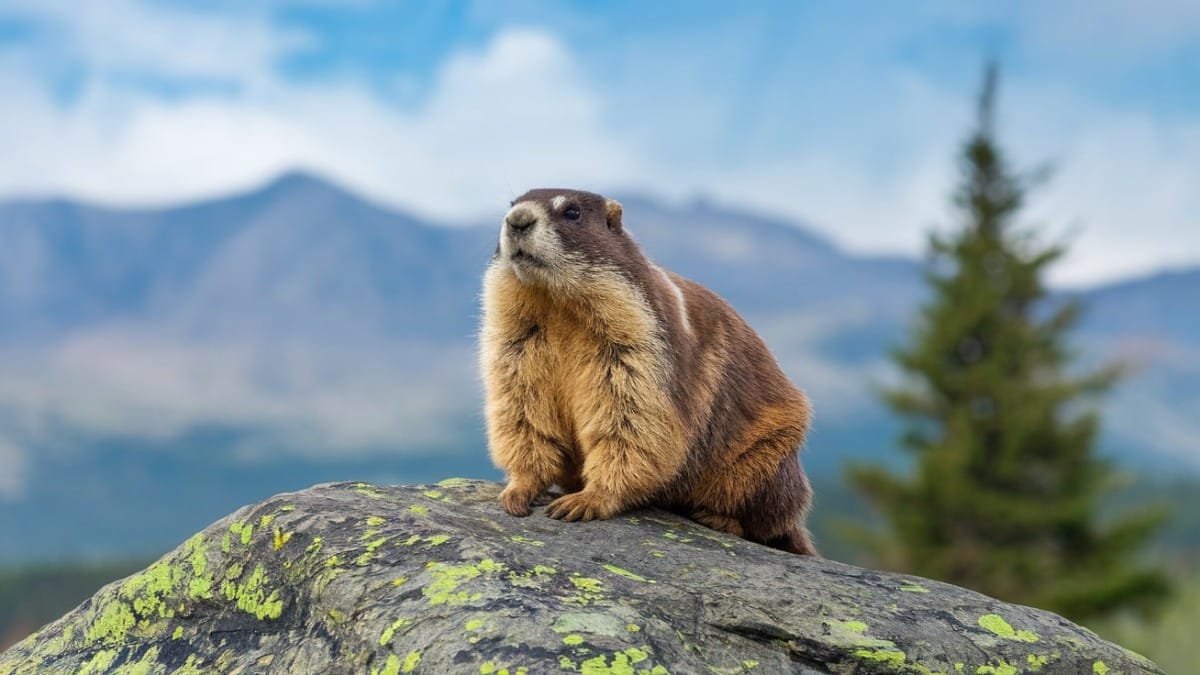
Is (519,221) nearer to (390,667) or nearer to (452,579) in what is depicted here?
(452,579)

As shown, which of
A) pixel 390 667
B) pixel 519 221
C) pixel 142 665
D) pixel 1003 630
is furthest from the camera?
pixel 519 221

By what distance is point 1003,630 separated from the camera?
613 cm

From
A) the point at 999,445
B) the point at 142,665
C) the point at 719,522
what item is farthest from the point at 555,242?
the point at 999,445

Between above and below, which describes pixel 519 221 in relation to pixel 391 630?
above

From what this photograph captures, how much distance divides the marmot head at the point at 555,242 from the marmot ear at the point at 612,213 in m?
0.20

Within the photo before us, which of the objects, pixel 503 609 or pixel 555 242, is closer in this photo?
pixel 503 609

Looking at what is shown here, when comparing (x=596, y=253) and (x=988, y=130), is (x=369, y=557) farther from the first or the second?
(x=988, y=130)

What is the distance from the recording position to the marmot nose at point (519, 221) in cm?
714

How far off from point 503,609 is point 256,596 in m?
1.55

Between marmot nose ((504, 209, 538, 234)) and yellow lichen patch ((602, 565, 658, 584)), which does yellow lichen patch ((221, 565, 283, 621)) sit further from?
marmot nose ((504, 209, 538, 234))

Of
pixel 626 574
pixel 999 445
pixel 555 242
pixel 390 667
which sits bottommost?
pixel 390 667

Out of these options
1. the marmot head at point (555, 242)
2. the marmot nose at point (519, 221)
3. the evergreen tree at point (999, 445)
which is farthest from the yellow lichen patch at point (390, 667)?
the evergreen tree at point (999, 445)

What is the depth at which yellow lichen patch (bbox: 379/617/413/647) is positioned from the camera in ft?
16.8

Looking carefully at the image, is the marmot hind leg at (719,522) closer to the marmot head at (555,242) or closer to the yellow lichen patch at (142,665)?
the marmot head at (555,242)
